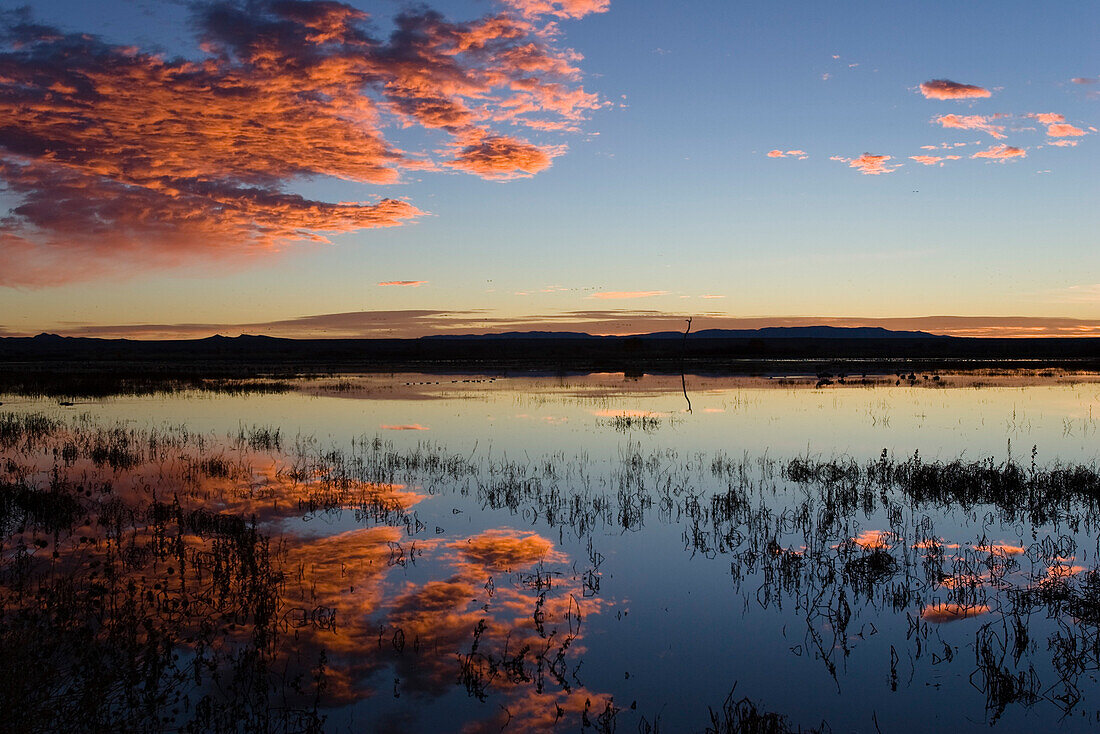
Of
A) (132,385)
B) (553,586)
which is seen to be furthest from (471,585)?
(132,385)

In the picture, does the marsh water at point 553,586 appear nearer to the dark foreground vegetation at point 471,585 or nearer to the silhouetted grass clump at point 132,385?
the dark foreground vegetation at point 471,585

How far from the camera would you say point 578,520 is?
12.8m

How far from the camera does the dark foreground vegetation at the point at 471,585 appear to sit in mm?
6508

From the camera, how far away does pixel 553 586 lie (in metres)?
9.33

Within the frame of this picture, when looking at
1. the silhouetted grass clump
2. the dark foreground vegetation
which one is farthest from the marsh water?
the silhouetted grass clump

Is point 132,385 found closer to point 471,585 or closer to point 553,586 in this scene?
point 471,585

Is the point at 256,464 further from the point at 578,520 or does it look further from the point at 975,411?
the point at 975,411

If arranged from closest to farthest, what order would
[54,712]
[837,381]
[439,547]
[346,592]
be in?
[54,712] < [346,592] < [439,547] < [837,381]

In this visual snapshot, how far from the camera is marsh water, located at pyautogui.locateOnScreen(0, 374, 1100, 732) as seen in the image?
21.4 ft

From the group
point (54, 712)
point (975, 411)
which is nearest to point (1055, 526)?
point (54, 712)

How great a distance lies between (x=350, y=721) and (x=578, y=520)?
6954mm

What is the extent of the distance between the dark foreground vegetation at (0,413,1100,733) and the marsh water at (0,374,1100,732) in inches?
1.7

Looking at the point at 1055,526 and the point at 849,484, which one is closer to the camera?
the point at 1055,526

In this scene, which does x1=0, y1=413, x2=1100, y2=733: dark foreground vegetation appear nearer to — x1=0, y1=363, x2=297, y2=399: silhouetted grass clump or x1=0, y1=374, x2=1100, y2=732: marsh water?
x1=0, y1=374, x2=1100, y2=732: marsh water
